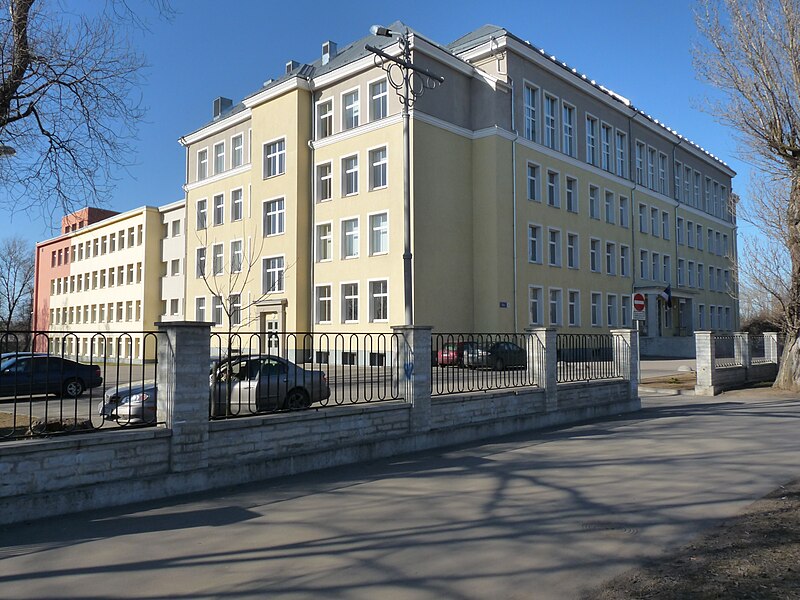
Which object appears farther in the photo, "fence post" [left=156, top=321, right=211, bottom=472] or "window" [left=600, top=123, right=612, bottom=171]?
"window" [left=600, top=123, right=612, bottom=171]

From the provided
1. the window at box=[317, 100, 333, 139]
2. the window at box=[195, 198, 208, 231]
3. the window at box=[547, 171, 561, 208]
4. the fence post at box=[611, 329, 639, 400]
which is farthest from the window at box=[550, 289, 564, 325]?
the window at box=[195, 198, 208, 231]

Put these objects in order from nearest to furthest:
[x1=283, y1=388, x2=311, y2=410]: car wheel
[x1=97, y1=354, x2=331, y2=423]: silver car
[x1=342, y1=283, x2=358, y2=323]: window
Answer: [x1=97, y1=354, x2=331, y2=423]: silver car → [x1=283, y1=388, x2=311, y2=410]: car wheel → [x1=342, y1=283, x2=358, y2=323]: window

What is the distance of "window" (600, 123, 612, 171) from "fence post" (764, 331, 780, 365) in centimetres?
1861

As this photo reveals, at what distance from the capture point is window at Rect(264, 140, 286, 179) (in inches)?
1423

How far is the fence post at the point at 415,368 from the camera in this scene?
9906mm

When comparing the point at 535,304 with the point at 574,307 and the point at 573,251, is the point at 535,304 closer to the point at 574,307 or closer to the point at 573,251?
the point at 574,307

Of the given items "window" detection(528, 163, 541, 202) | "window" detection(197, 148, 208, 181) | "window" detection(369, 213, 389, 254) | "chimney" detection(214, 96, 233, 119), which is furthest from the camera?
"chimney" detection(214, 96, 233, 119)

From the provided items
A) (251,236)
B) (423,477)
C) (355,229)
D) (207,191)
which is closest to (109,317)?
(207,191)

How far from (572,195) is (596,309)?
7.21 meters

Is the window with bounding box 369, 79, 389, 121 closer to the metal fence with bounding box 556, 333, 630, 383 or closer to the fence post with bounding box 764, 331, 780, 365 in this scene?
the fence post with bounding box 764, 331, 780, 365

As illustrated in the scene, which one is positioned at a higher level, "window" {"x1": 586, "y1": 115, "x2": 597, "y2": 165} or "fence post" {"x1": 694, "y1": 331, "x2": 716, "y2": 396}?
"window" {"x1": 586, "y1": 115, "x2": 597, "y2": 165}

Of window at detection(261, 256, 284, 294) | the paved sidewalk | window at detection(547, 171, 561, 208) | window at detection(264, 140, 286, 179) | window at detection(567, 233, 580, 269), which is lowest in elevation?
the paved sidewalk

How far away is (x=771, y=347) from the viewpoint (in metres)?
25.1

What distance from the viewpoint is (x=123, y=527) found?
6.03m
